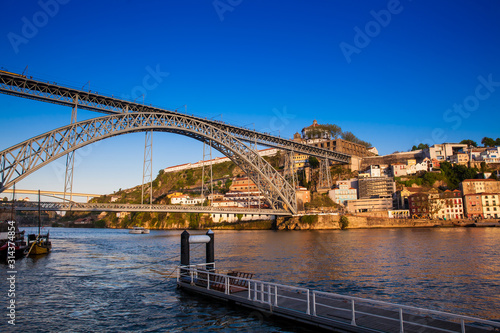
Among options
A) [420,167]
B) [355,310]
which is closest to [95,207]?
[355,310]

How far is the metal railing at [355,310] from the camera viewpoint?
8312 millimetres

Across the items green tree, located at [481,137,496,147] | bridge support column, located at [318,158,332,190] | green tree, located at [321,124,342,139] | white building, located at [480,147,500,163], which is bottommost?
bridge support column, located at [318,158,332,190]

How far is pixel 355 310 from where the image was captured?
1030cm

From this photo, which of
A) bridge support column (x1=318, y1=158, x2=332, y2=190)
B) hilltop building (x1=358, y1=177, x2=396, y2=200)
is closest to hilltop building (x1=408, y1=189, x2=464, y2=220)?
hilltop building (x1=358, y1=177, x2=396, y2=200)

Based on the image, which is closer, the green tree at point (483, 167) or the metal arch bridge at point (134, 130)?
the metal arch bridge at point (134, 130)

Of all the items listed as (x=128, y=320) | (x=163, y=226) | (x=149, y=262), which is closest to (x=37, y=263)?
(x=149, y=262)

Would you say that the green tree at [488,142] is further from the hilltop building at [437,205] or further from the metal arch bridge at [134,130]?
the metal arch bridge at [134,130]

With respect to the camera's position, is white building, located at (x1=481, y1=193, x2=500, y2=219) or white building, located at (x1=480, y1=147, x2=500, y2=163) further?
white building, located at (x1=480, y1=147, x2=500, y2=163)

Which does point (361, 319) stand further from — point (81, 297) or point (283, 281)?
point (81, 297)

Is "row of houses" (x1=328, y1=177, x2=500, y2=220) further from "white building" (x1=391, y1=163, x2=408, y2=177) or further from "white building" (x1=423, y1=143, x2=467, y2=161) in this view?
"white building" (x1=423, y1=143, x2=467, y2=161)

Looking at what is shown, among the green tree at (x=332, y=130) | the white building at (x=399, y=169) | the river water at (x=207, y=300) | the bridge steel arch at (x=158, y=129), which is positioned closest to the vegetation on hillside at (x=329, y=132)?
the green tree at (x=332, y=130)

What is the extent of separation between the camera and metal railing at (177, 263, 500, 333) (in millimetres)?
8312

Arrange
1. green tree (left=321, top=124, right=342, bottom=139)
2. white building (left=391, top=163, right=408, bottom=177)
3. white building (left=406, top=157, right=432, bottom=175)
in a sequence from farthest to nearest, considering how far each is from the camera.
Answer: green tree (left=321, top=124, right=342, bottom=139) → white building (left=391, top=163, right=408, bottom=177) → white building (left=406, top=157, right=432, bottom=175)

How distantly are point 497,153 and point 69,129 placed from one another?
9146cm
